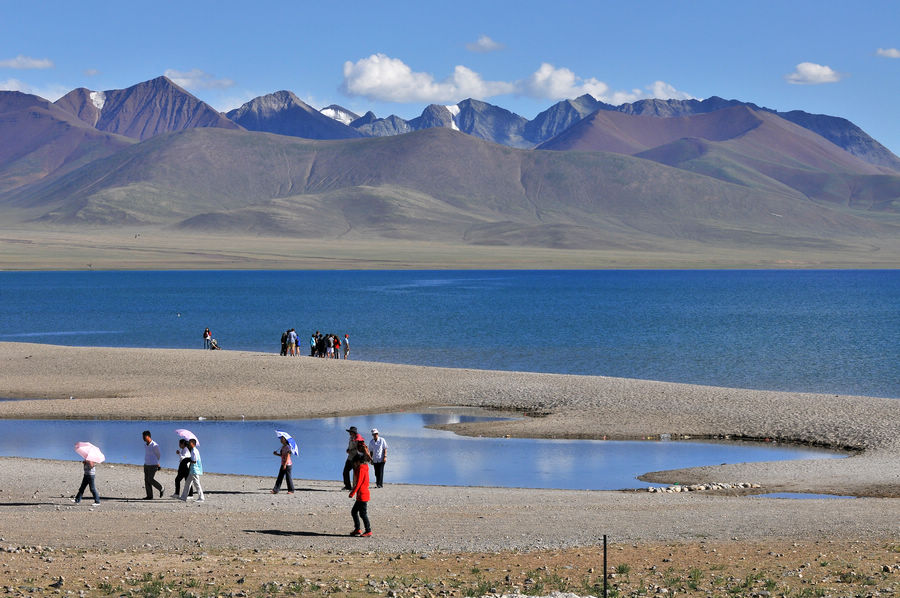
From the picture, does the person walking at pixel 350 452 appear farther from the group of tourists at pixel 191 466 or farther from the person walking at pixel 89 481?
the person walking at pixel 89 481

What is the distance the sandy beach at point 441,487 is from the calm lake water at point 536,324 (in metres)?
A: 12.4

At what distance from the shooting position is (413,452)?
31891 millimetres

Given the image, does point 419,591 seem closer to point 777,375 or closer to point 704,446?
point 704,446

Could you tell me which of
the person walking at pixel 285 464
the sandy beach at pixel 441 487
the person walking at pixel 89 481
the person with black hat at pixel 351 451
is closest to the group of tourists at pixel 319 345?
the sandy beach at pixel 441 487

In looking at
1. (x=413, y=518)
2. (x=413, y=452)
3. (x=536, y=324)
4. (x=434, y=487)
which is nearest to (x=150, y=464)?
(x=413, y=518)

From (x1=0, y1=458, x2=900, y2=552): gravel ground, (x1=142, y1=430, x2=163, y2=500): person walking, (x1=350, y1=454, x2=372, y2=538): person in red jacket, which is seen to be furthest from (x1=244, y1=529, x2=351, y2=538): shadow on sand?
(x1=142, y1=430, x2=163, y2=500): person walking

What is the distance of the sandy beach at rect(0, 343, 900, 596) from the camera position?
19578 millimetres

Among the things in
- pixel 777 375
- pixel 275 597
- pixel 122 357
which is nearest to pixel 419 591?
pixel 275 597

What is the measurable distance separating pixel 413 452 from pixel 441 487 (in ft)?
19.7

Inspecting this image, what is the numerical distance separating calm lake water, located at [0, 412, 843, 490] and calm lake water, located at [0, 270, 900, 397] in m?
19.0

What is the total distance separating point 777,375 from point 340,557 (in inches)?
1618

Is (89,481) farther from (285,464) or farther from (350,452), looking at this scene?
(350,452)

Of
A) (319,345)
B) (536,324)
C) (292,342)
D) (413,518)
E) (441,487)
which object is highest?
(536,324)

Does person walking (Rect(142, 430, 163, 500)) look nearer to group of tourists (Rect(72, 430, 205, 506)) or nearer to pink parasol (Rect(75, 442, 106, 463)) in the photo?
group of tourists (Rect(72, 430, 205, 506))
